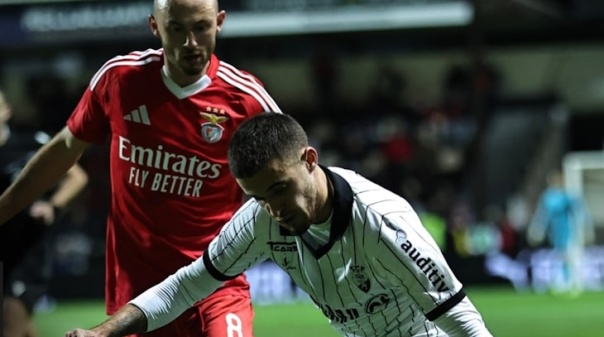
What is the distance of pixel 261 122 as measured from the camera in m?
3.65

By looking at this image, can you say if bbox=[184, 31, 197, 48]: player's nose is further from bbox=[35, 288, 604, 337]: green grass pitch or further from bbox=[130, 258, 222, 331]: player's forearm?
bbox=[35, 288, 604, 337]: green grass pitch

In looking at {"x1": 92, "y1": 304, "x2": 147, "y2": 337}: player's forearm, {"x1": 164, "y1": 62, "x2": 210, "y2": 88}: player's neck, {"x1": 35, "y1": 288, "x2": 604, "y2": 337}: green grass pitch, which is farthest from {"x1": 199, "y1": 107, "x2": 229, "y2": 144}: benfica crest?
{"x1": 35, "y1": 288, "x2": 604, "y2": 337}: green grass pitch

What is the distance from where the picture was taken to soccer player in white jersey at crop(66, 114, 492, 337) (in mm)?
3568

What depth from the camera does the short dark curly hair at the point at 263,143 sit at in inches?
141

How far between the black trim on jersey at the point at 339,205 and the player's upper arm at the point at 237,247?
29 centimetres

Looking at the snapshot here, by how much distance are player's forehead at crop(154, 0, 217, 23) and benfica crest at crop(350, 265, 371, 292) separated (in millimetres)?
1179

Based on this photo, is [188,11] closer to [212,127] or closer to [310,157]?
[212,127]

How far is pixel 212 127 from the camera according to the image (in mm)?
4777

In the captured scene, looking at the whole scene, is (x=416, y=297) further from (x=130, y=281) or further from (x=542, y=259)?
(x=542, y=259)

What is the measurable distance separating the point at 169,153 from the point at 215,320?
0.65m

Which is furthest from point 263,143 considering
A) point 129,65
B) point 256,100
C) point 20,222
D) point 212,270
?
point 20,222

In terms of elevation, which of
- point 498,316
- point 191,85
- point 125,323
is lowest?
point 498,316

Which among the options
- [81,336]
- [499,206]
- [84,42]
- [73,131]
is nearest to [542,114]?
[499,206]

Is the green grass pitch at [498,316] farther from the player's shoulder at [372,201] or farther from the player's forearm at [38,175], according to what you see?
the player's shoulder at [372,201]
